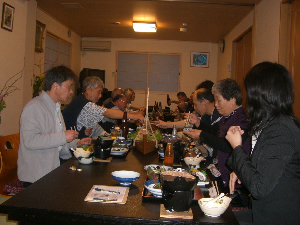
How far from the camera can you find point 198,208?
127cm

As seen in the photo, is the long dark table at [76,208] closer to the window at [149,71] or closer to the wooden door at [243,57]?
the wooden door at [243,57]

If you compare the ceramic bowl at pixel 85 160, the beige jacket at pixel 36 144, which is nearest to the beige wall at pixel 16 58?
the beige jacket at pixel 36 144

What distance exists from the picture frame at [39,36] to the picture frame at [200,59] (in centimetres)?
454

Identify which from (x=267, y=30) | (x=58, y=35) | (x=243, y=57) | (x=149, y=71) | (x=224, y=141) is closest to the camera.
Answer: (x=224, y=141)

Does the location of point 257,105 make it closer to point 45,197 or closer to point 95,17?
point 45,197

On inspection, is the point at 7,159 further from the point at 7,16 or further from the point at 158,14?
the point at 158,14

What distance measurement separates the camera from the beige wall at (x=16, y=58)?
4.36 meters

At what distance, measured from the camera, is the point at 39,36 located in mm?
5938

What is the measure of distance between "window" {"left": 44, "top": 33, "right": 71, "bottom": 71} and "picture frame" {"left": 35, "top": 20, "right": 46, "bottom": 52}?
1.48ft

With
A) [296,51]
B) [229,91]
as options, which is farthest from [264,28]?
[229,91]

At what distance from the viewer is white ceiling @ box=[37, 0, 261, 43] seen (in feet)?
17.2

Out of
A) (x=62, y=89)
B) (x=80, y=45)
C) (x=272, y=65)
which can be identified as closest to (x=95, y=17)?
(x=80, y=45)

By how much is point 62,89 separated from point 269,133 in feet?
5.19

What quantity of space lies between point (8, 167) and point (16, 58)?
118 inches
